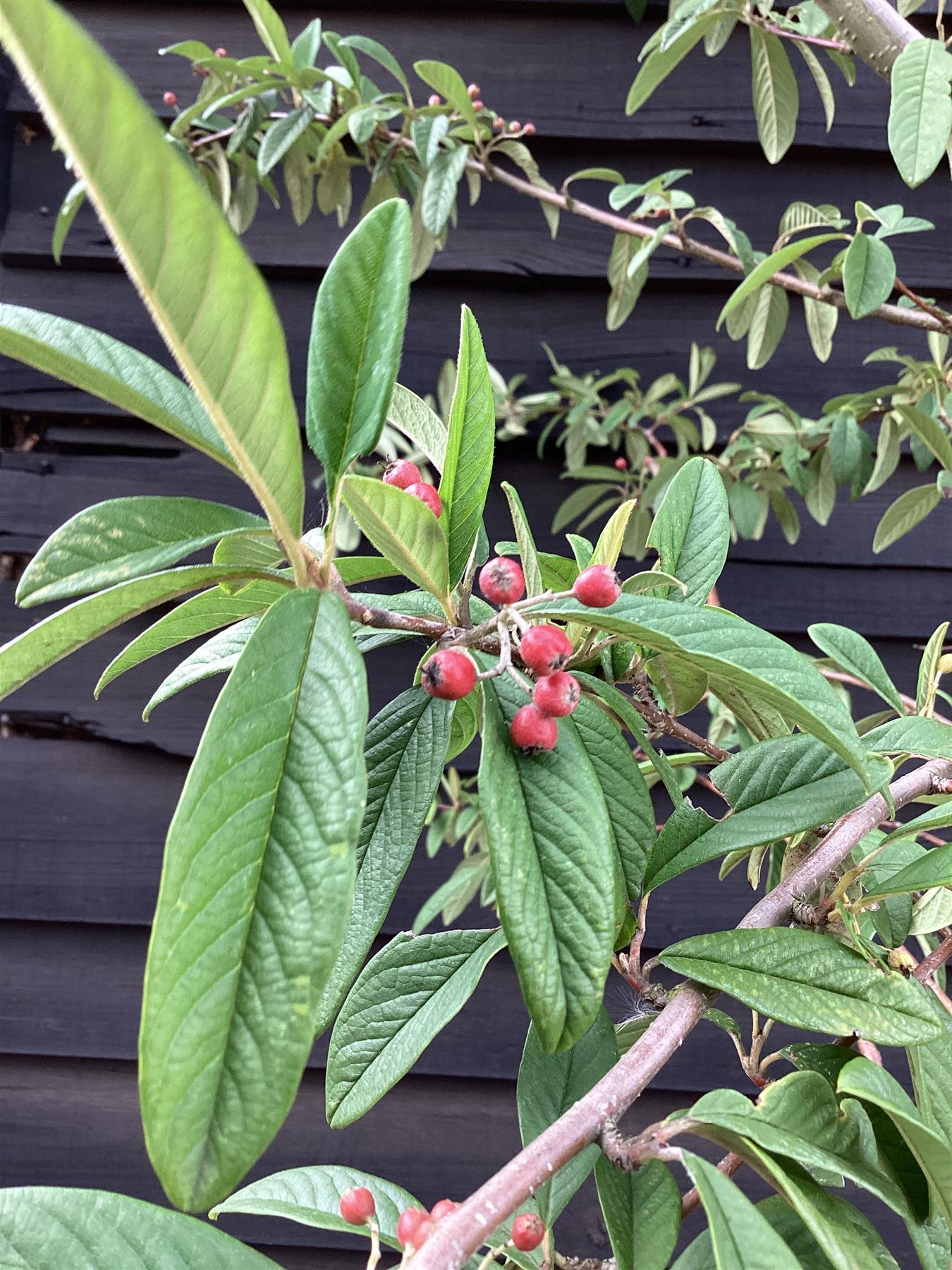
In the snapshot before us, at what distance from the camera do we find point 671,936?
1287 mm

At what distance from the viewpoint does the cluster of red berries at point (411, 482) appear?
318mm

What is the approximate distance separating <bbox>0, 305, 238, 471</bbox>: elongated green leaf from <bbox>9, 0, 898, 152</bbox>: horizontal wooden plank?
4.27 feet

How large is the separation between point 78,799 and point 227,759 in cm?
129

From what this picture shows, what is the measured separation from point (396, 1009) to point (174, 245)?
312 millimetres

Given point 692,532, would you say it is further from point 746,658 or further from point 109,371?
point 109,371

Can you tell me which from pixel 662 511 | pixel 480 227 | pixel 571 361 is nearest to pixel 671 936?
pixel 571 361

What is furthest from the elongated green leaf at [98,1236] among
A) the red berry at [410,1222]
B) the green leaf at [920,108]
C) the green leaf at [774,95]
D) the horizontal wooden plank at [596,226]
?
the horizontal wooden plank at [596,226]

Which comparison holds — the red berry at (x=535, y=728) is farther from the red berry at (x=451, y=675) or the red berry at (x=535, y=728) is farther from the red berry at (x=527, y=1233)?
the red berry at (x=527, y=1233)

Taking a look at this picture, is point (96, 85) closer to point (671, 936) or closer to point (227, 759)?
point (227, 759)

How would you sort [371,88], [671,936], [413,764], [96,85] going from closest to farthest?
[96,85]
[413,764]
[371,88]
[671,936]

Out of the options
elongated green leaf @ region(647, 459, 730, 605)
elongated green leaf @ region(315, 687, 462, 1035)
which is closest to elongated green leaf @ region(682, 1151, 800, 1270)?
elongated green leaf @ region(315, 687, 462, 1035)

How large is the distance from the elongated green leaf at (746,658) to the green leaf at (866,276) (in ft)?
1.90

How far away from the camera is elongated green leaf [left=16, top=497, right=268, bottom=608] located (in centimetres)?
24

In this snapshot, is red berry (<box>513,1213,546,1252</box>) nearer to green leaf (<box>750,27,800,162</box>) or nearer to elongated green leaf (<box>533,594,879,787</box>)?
elongated green leaf (<box>533,594,879,787</box>)
